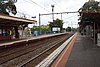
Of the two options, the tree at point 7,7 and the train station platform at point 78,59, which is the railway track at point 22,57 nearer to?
the train station platform at point 78,59

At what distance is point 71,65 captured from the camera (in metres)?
14.4

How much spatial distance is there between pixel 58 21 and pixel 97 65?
141124 millimetres

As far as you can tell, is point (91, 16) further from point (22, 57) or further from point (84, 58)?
point (84, 58)

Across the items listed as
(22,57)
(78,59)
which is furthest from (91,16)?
(78,59)

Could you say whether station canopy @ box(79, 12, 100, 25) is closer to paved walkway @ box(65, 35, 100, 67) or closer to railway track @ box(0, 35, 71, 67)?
paved walkway @ box(65, 35, 100, 67)

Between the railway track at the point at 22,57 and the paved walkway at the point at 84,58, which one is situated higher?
the paved walkway at the point at 84,58


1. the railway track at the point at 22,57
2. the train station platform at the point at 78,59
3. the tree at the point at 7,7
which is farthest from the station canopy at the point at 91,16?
the tree at the point at 7,7

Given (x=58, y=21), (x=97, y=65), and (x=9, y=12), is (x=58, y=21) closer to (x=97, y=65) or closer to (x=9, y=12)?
(x=9, y=12)

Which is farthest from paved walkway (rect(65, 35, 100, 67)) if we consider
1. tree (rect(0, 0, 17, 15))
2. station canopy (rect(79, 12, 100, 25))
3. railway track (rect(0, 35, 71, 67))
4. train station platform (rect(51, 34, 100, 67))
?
tree (rect(0, 0, 17, 15))

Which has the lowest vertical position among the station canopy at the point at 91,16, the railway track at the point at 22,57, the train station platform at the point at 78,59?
the railway track at the point at 22,57

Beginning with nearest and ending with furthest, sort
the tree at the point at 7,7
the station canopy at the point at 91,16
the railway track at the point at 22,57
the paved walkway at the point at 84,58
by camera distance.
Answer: the paved walkway at the point at 84,58 → the railway track at the point at 22,57 → the station canopy at the point at 91,16 → the tree at the point at 7,7

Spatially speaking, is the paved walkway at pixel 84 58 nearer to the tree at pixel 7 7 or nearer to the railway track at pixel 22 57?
the railway track at pixel 22 57

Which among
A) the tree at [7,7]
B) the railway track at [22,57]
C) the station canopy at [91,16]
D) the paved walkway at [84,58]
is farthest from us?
the tree at [7,7]

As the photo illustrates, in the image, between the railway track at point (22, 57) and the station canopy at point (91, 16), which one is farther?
the station canopy at point (91, 16)
